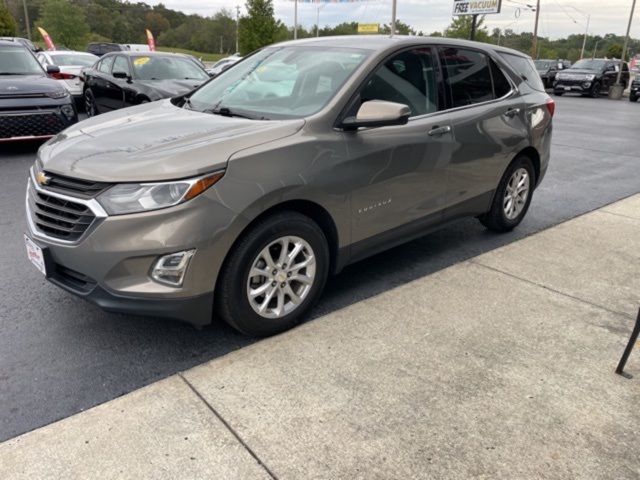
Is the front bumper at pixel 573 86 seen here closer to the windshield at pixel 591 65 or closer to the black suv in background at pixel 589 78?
the black suv in background at pixel 589 78

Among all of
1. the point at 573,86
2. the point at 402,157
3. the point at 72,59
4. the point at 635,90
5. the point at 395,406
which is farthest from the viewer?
the point at 573,86

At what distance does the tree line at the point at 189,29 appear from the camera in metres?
44.8

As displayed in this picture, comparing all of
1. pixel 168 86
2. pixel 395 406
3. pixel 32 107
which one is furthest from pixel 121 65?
pixel 395 406

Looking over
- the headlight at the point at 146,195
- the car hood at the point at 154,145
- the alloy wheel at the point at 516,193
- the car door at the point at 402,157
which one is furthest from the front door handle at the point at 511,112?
the headlight at the point at 146,195

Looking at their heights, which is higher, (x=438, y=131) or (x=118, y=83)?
(x=438, y=131)

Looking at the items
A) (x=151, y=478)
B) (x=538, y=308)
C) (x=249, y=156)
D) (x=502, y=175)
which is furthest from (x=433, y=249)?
(x=151, y=478)

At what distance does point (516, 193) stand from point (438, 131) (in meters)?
1.57

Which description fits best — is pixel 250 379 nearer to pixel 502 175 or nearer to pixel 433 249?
pixel 433 249

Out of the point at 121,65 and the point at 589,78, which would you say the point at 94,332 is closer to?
the point at 121,65

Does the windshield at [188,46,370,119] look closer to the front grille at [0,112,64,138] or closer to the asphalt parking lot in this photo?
the asphalt parking lot

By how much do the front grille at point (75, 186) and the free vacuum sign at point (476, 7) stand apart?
116 feet

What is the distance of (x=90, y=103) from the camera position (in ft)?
37.8

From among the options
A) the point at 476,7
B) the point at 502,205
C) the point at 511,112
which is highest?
the point at 476,7

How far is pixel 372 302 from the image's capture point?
12.1 feet
